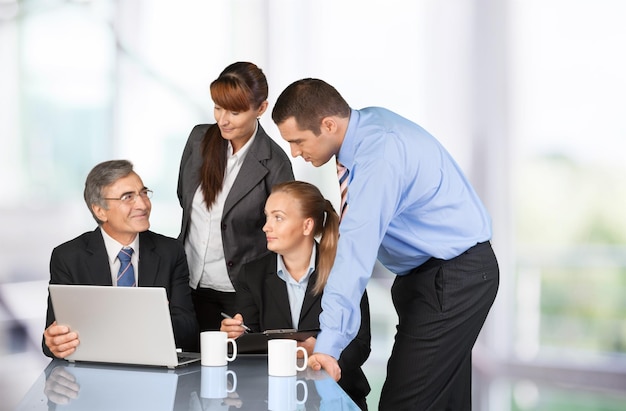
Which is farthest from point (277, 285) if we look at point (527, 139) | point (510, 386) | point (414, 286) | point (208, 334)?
point (527, 139)

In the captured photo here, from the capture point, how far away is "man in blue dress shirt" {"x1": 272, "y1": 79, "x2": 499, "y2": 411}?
255cm

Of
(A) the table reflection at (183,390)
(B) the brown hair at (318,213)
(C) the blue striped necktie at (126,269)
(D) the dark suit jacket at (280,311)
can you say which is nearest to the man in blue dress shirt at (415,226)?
(D) the dark suit jacket at (280,311)

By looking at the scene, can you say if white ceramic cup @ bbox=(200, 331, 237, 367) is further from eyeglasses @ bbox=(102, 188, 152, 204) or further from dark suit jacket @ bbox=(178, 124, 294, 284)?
dark suit jacket @ bbox=(178, 124, 294, 284)

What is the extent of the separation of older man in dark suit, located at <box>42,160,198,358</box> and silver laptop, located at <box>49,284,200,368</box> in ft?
1.55

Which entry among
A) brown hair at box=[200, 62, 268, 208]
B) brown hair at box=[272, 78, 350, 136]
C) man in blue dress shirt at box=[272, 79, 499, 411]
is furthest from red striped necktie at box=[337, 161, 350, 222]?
brown hair at box=[200, 62, 268, 208]

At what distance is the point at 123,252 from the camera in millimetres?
3068

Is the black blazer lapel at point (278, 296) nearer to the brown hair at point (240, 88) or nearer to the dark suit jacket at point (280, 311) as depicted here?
the dark suit jacket at point (280, 311)

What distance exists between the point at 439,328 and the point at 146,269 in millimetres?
959

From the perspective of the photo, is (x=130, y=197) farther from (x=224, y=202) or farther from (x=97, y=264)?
(x=224, y=202)

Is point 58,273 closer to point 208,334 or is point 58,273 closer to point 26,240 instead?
point 208,334

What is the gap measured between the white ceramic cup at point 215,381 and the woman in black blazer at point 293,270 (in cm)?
62

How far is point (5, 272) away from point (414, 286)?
3824mm

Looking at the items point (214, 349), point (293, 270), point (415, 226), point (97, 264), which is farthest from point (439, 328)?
point (97, 264)

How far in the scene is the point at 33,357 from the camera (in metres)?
5.71
